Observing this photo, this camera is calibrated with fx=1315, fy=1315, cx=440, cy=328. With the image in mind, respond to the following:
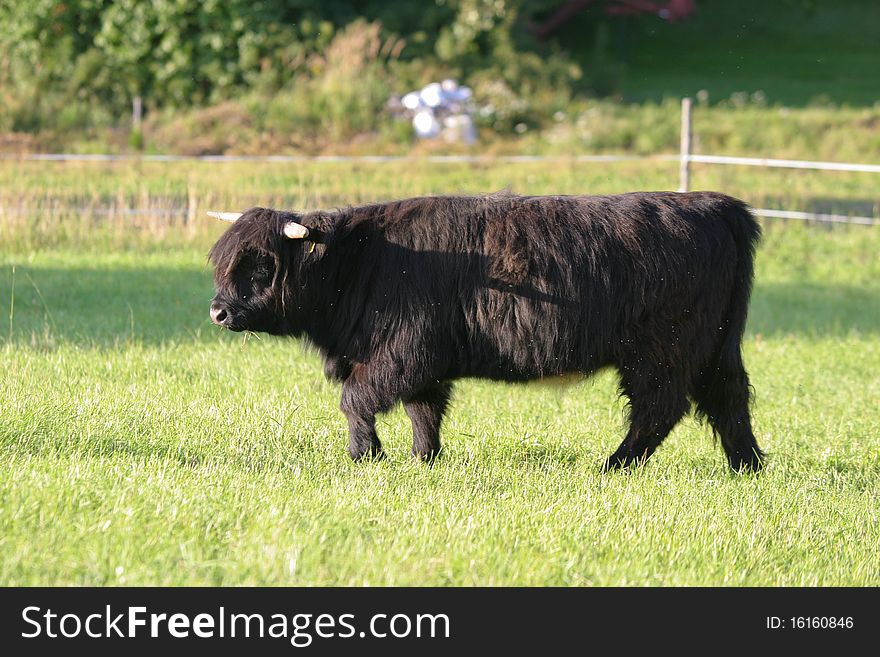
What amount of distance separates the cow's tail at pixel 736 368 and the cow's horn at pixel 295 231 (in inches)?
92.8

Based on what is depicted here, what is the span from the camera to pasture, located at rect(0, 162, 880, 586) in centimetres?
506

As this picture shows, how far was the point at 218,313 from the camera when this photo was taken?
7.27m

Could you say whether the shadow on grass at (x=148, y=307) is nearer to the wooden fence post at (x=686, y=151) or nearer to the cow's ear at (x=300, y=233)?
the wooden fence post at (x=686, y=151)

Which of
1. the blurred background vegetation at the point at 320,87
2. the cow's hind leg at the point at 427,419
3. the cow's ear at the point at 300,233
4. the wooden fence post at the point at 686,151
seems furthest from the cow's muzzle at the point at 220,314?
the blurred background vegetation at the point at 320,87

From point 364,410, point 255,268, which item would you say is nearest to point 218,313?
point 255,268

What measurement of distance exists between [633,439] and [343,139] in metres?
17.5

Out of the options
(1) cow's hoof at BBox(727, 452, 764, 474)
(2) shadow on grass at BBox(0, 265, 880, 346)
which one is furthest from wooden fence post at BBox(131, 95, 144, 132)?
(1) cow's hoof at BBox(727, 452, 764, 474)

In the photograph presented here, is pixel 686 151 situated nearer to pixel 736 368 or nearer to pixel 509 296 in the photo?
pixel 736 368

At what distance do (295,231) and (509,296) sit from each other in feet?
3.99

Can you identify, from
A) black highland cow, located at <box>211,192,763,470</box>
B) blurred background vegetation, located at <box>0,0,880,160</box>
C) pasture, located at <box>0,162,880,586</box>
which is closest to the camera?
pasture, located at <box>0,162,880,586</box>

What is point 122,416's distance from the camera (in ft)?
24.3

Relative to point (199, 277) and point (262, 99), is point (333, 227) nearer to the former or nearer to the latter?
point (199, 277)

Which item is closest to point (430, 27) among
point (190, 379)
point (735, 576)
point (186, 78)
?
point (186, 78)

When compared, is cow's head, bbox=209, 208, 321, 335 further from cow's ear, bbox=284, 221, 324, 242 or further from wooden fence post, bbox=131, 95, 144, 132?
wooden fence post, bbox=131, 95, 144, 132
